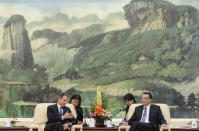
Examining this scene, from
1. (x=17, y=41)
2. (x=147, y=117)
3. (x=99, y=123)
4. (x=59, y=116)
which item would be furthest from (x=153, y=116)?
(x=17, y=41)

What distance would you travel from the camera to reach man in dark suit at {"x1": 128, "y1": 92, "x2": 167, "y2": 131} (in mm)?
8203

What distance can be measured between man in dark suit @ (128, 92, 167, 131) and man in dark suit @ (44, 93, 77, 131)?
47.0 inches

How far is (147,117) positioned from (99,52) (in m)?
2.83

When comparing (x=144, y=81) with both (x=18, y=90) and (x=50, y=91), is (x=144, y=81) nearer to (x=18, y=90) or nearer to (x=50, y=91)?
(x=50, y=91)

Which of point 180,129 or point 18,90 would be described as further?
point 18,90

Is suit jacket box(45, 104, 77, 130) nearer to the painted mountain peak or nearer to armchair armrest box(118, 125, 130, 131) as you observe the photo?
armchair armrest box(118, 125, 130, 131)

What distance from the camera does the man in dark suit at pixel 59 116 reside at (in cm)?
812

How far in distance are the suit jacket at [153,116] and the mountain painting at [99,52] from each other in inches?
77.4

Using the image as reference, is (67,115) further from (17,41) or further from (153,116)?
(17,41)

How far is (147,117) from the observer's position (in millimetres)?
8406

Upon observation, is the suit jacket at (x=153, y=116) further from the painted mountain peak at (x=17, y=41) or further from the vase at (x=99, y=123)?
the painted mountain peak at (x=17, y=41)

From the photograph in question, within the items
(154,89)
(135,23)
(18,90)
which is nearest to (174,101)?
(154,89)

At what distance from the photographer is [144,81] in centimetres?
1053

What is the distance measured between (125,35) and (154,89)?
147 centimetres
